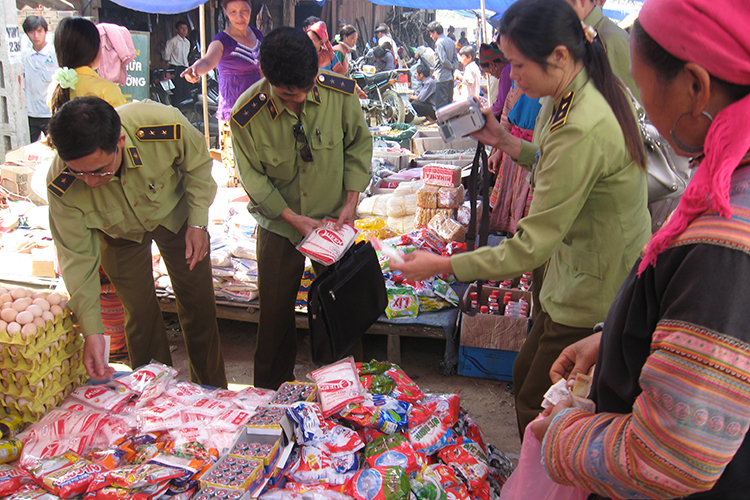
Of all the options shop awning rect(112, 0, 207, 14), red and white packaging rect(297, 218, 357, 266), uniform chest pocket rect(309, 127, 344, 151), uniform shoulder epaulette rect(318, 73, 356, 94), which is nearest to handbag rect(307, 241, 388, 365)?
red and white packaging rect(297, 218, 357, 266)

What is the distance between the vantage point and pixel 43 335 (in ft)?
6.33

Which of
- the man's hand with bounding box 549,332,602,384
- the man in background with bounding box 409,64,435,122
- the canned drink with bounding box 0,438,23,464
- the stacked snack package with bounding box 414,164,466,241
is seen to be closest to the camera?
the man's hand with bounding box 549,332,602,384

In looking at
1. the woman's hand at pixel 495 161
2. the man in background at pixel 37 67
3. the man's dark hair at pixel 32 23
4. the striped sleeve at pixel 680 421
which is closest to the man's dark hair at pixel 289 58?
the striped sleeve at pixel 680 421

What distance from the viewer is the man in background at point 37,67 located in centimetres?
678

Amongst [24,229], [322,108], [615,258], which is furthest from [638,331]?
[24,229]

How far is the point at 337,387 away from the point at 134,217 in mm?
1334

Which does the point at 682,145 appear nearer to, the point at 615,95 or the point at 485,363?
the point at 615,95

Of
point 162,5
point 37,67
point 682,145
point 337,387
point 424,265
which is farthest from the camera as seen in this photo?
point 37,67

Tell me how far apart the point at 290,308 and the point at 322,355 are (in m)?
0.50

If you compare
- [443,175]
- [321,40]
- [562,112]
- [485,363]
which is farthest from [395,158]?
[562,112]

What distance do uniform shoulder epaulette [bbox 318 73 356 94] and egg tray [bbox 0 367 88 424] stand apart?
1.78 m

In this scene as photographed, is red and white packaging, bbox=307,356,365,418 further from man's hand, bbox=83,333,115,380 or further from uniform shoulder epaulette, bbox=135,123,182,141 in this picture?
uniform shoulder epaulette, bbox=135,123,182,141

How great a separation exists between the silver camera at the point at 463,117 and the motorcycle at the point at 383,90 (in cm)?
1114

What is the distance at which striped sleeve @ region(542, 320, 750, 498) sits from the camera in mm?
741
